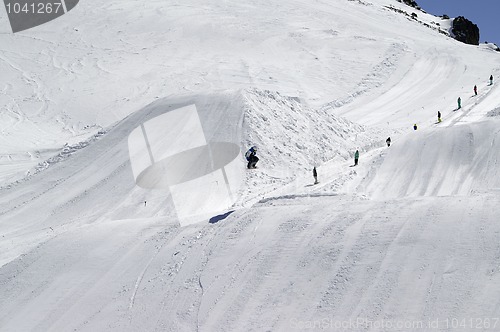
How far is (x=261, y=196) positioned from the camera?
1875 centimetres

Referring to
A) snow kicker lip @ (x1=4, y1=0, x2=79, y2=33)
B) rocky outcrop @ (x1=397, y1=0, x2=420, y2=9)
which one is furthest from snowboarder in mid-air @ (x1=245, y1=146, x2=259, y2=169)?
rocky outcrop @ (x1=397, y1=0, x2=420, y2=9)

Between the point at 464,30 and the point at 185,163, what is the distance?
65535 millimetres

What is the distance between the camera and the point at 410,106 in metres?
34.9

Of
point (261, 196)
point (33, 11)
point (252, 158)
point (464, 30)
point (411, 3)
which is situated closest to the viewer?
point (261, 196)

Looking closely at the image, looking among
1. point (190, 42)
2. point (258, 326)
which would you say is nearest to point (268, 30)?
point (190, 42)

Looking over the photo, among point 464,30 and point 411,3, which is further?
point 411,3

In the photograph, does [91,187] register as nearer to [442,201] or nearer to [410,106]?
[442,201]

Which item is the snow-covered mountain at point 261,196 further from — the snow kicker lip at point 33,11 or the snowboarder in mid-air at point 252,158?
the snow kicker lip at point 33,11

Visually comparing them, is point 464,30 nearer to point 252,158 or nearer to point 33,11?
point 33,11

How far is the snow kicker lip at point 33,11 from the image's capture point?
5450cm

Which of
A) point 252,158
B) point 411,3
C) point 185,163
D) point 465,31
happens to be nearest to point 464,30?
point 465,31

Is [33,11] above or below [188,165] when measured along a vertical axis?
above

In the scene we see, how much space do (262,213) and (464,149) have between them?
34.4ft

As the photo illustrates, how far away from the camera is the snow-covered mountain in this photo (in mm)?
10547
